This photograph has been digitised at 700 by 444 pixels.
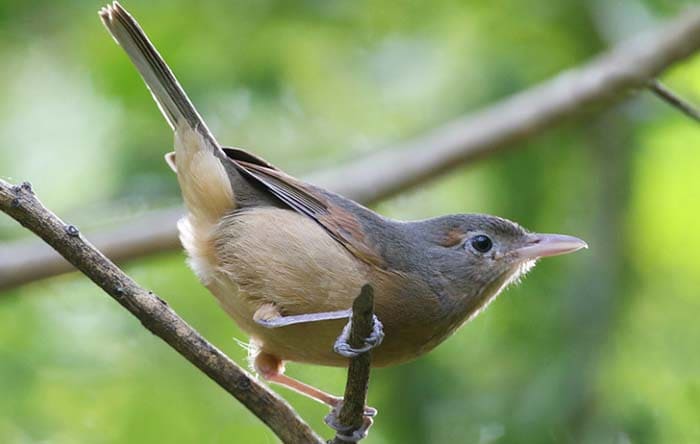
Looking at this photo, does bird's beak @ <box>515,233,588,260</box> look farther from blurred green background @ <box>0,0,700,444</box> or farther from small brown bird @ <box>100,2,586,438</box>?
blurred green background @ <box>0,0,700,444</box>

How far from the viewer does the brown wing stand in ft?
17.7

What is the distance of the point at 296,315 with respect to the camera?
5.06 meters

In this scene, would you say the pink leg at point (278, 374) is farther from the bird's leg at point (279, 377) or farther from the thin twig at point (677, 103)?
the thin twig at point (677, 103)

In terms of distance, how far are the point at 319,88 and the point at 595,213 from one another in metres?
2.43

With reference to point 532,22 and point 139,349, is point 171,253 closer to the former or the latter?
point 139,349

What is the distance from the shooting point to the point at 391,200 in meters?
7.57

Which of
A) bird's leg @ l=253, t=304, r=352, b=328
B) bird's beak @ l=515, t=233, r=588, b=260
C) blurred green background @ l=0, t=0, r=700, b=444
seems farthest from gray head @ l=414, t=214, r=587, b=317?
blurred green background @ l=0, t=0, r=700, b=444

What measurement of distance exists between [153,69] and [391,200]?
8.10 feet

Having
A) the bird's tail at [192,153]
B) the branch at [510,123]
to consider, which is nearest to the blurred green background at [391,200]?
the branch at [510,123]

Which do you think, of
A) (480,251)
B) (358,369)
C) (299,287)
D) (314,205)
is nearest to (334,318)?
(299,287)

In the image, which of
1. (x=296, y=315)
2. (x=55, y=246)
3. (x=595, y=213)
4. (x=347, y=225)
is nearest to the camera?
(x=55, y=246)

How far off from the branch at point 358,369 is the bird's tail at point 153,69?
5.99ft

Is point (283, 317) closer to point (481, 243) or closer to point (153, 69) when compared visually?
point (481, 243)

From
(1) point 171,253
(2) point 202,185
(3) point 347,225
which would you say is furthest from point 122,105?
(3) point 347,225
